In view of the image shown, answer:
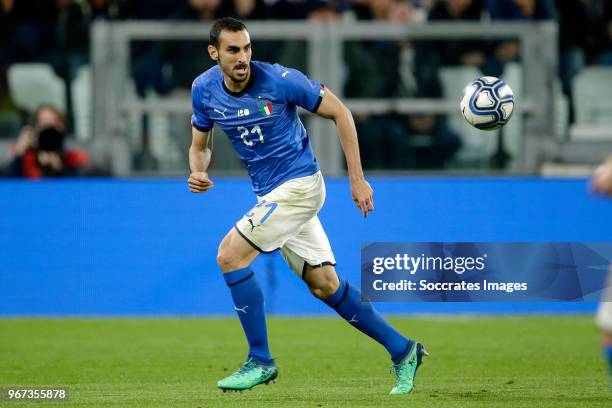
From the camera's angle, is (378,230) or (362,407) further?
(378,230)

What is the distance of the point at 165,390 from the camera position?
8.01m

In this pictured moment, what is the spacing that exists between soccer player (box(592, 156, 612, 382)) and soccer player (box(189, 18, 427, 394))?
2.09 m

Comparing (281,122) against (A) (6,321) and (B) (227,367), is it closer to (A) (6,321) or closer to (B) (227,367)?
(B) (227,367)

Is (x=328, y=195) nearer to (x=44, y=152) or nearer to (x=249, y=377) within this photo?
(x=44, y=152)

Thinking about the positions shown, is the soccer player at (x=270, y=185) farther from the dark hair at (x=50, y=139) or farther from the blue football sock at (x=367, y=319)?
the dark hair at (x=50, y=139)

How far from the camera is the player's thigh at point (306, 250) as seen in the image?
314 inches

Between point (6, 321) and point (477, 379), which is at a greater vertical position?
point (477, 379)

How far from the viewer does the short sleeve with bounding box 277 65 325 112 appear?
775cm

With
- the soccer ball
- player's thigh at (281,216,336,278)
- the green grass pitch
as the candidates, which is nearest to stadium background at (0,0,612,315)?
the green grass pitch

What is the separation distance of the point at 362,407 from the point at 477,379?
5.49 feet

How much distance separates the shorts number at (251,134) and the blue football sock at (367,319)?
104 centimetres

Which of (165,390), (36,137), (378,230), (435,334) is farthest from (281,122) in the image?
(36,137)

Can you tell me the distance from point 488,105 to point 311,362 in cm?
248

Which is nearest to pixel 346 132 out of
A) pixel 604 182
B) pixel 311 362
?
pixel 311 362
